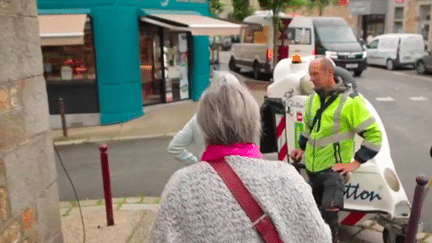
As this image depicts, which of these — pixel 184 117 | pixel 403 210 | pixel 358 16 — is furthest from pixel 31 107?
pixel 358 16

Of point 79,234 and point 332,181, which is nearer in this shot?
point 332,181

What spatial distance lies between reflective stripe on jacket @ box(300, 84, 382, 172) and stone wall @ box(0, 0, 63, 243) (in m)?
2.18

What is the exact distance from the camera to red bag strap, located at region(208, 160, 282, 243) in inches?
59.6

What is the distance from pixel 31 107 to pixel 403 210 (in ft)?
10.6

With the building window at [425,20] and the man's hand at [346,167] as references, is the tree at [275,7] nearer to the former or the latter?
the man's hand at [346,167]

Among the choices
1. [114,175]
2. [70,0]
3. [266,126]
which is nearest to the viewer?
[266,126]

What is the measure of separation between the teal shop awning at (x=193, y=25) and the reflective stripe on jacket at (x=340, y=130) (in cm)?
724

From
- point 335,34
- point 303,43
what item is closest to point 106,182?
point 303,43

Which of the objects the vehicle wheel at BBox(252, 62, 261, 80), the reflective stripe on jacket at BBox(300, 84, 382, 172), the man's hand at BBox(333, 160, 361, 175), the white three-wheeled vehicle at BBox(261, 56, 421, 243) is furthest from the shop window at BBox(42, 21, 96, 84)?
the vehicle wheel at BBox(252, 62, 261, 80)

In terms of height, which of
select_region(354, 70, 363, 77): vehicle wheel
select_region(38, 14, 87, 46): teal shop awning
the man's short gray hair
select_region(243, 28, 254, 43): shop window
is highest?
select_region(38, 14, 87, 46): teal shop awning

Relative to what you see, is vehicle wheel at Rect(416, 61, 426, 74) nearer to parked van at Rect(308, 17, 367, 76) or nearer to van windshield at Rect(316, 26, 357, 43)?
parked van at Rect(308, 17, 367, 76)

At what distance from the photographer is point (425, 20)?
97.9ft

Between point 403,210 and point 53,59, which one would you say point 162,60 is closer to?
point 53,59

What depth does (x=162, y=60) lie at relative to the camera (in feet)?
40.4
